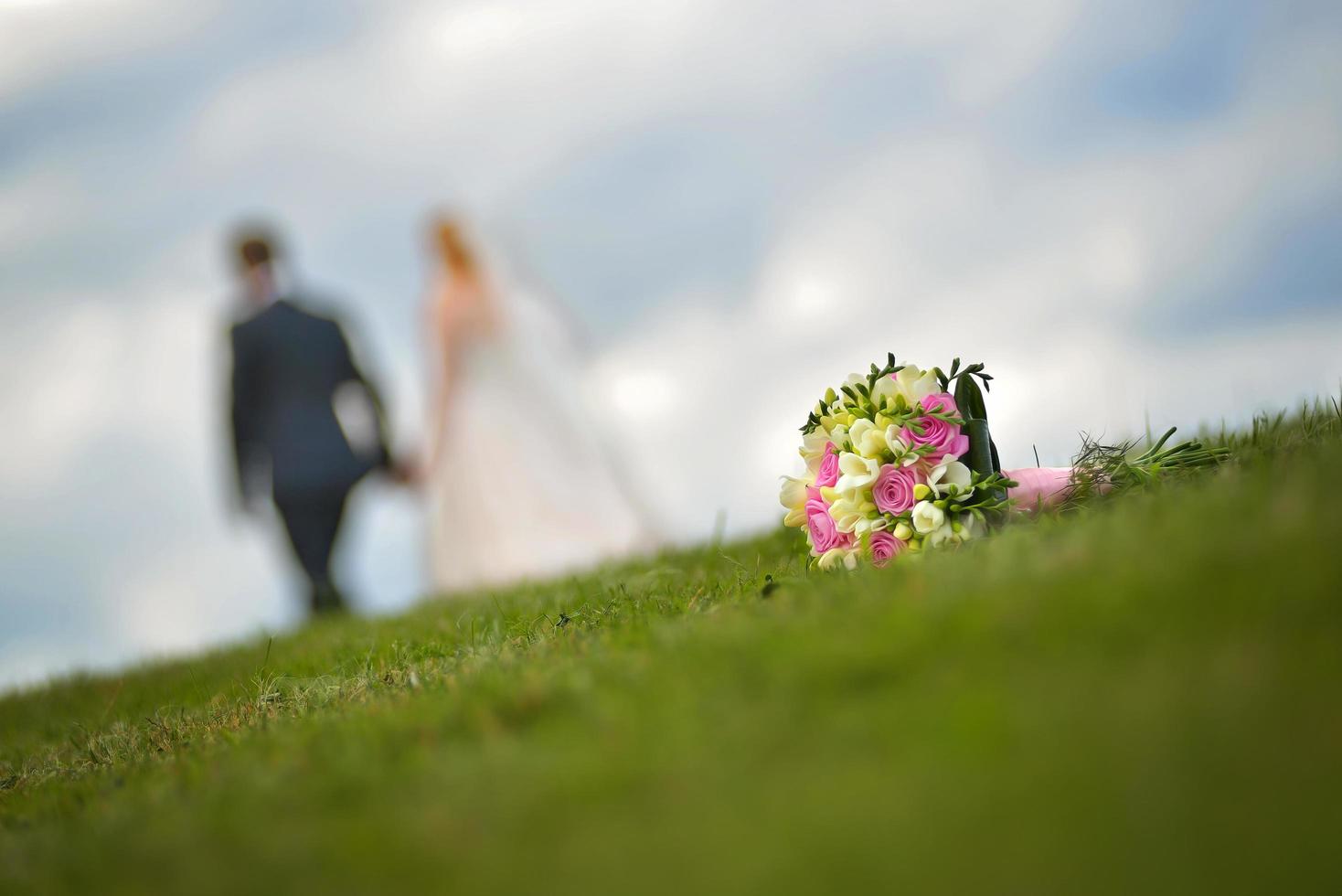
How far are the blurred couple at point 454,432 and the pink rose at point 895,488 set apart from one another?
21.3 ft

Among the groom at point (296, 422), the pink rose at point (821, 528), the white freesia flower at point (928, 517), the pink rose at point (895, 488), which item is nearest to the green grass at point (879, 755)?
the white freesia flower at point (928, 517)

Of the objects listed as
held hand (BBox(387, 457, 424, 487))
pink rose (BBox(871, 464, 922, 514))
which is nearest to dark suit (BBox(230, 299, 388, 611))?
held hand (BBox(387, 457, 424, 487))

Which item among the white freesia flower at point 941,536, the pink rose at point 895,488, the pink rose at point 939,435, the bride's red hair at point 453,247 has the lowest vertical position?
the white freesia flower at point 941,536

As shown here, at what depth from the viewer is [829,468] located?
4.44 metres

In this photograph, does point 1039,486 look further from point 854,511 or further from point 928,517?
point 854,511

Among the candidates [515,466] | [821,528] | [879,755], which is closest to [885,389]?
[821,528]

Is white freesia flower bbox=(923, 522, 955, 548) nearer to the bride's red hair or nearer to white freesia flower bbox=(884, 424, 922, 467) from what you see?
white freesia flower bbox=(884, 424, 922, 467)

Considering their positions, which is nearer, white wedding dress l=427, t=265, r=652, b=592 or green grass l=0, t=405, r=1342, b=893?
green grass l=0, t=405, r=1342, b=893

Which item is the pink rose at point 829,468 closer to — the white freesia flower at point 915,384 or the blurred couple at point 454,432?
the white freesia flower at point 915,384

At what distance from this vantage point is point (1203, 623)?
214 centimetres

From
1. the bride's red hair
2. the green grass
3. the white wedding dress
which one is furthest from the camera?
the bride's red hair

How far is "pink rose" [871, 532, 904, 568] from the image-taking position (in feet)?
13.8

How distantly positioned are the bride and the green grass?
7555 millimetres

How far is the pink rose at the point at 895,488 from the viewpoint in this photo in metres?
4.14
